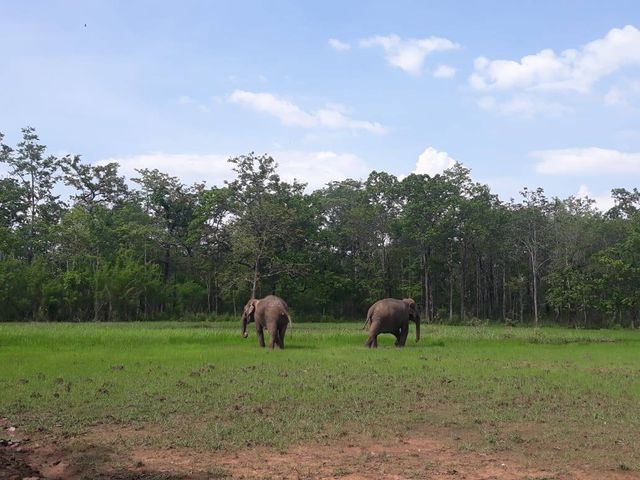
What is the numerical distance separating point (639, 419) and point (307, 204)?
46.4 metres

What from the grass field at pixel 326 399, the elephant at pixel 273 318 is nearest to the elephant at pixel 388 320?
the grass field at pixel 326 399

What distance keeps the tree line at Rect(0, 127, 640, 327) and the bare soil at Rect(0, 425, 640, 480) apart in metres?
36.5

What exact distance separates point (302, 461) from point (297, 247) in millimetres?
46797

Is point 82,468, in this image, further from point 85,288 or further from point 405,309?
point 85,288

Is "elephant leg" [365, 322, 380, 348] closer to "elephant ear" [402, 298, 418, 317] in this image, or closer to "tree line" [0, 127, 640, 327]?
"elephant ear" [402, 298, 418, 317]

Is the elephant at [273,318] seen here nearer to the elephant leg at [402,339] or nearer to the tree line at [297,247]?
the elephant leg at [402,339]

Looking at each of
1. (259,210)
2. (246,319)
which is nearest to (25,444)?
(246,319)

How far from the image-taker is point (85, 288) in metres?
45.1

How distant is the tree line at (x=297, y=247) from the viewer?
152 feet

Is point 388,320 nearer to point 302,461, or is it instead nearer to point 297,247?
point 302,461

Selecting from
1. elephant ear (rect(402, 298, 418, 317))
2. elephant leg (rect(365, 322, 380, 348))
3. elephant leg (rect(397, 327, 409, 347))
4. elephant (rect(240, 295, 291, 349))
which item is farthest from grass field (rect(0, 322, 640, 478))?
elephant ear (rect(402, 298, 418, 317))

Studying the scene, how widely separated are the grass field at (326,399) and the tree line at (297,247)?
84.0 ft

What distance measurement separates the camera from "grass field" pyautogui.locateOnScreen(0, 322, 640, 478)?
8.78 metres

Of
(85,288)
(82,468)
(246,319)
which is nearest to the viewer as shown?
(82,468)
